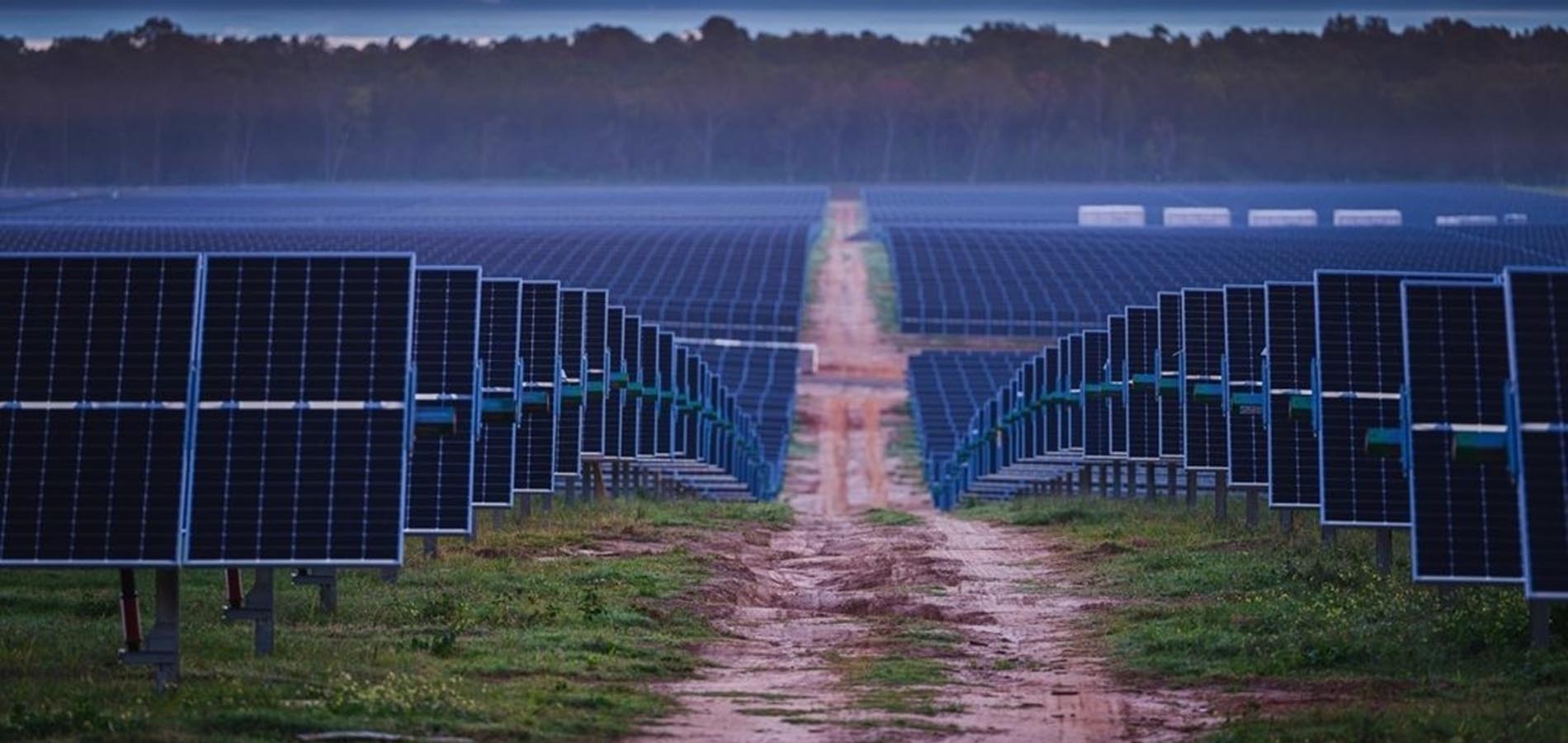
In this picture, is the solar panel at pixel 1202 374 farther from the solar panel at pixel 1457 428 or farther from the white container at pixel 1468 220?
the white container at pixel 1468 220

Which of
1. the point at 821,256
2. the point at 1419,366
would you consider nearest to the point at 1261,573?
the point at 1419,366

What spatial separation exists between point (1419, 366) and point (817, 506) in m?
36.9

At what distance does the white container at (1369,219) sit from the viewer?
5566 inches

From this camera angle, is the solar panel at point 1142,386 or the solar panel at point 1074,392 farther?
the solar panel at point 1074,392

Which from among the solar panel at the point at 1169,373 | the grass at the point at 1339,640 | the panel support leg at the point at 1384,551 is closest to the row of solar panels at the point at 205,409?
the grass at the point at 1339,640

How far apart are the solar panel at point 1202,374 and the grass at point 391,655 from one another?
27.0 ft

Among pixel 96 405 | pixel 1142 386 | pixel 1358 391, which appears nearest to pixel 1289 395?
pixel 1358 391

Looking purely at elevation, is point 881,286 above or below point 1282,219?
below

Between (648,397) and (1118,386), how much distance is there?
702 cm

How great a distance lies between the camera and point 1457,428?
65.5 ft

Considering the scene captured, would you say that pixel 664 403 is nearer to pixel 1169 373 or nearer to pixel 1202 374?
pixel 1169 373

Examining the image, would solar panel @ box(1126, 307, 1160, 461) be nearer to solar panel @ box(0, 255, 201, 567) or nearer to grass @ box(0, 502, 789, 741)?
grass @ box(0, 502, 789, 741)

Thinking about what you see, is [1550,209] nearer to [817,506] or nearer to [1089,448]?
[817,506]

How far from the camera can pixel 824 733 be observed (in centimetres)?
1736
